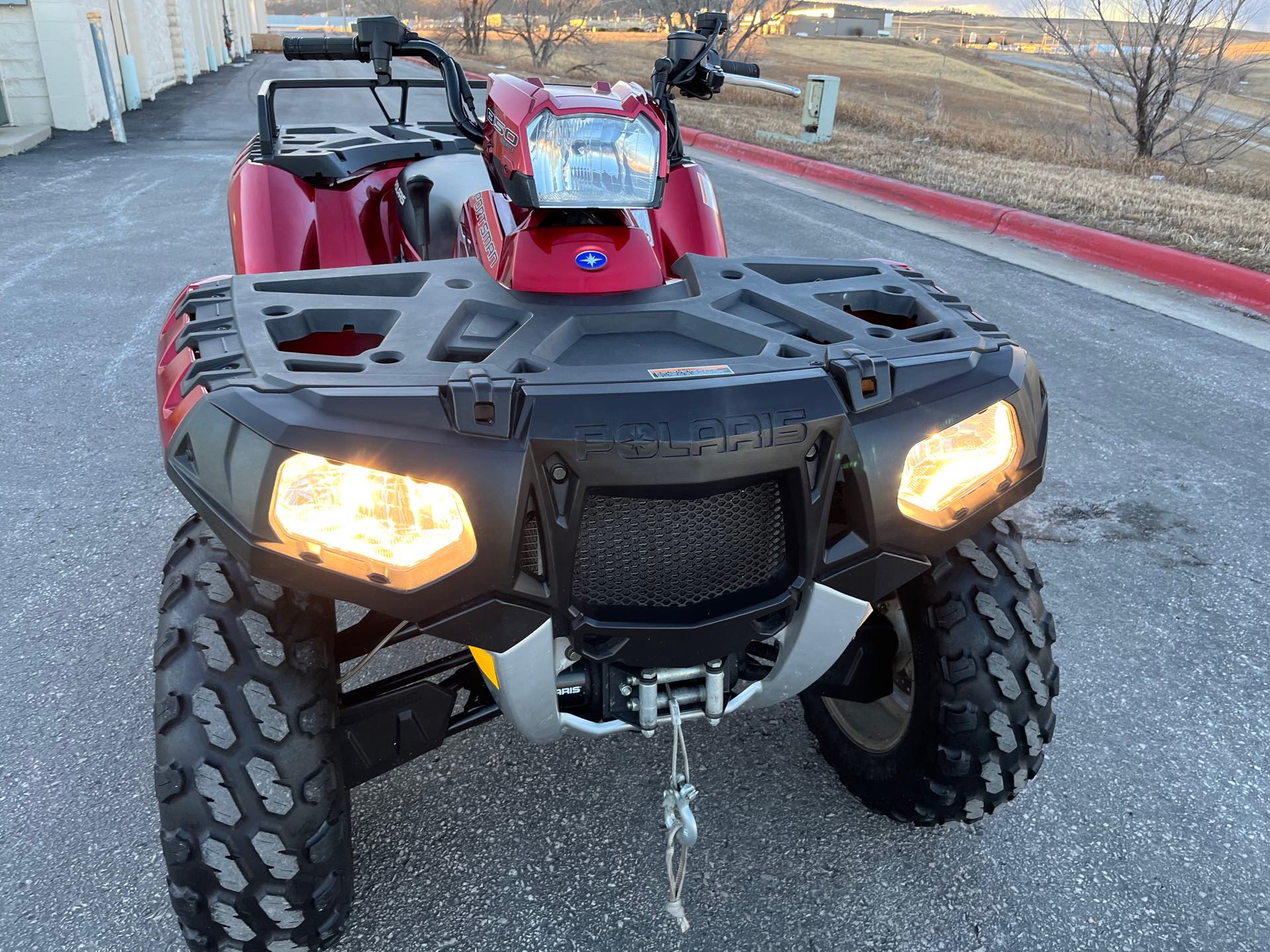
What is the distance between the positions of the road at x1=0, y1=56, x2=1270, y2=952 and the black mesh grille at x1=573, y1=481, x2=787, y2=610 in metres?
0.75

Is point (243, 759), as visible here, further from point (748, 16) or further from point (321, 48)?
point (748, 16)

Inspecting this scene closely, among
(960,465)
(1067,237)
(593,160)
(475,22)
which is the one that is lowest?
(1067,237)

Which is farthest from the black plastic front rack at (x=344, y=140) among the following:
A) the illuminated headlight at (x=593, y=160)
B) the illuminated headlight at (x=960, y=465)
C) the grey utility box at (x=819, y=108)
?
the grey utility box at (x=819, y=108)

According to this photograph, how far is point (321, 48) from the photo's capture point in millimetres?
2428

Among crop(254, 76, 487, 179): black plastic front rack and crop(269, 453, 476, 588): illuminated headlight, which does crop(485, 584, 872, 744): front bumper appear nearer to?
crop(269, 453, 476, 588): illuminated headlight

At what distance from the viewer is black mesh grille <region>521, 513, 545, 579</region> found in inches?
57.7

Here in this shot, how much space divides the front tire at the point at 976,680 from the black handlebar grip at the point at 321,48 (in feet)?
5.97

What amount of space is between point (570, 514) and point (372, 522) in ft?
0.99

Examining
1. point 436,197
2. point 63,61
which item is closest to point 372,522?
point 436,197

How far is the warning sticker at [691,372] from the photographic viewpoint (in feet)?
4.86

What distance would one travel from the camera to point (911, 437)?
1.52 meters

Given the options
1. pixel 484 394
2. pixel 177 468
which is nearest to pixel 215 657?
pixel 177 468

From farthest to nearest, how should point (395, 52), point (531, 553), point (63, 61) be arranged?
point (63, 61) < point (395, 52) < point (531, 553)

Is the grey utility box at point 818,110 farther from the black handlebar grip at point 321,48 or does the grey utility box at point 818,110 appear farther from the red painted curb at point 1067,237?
the black handlebar grip at point 321,48
